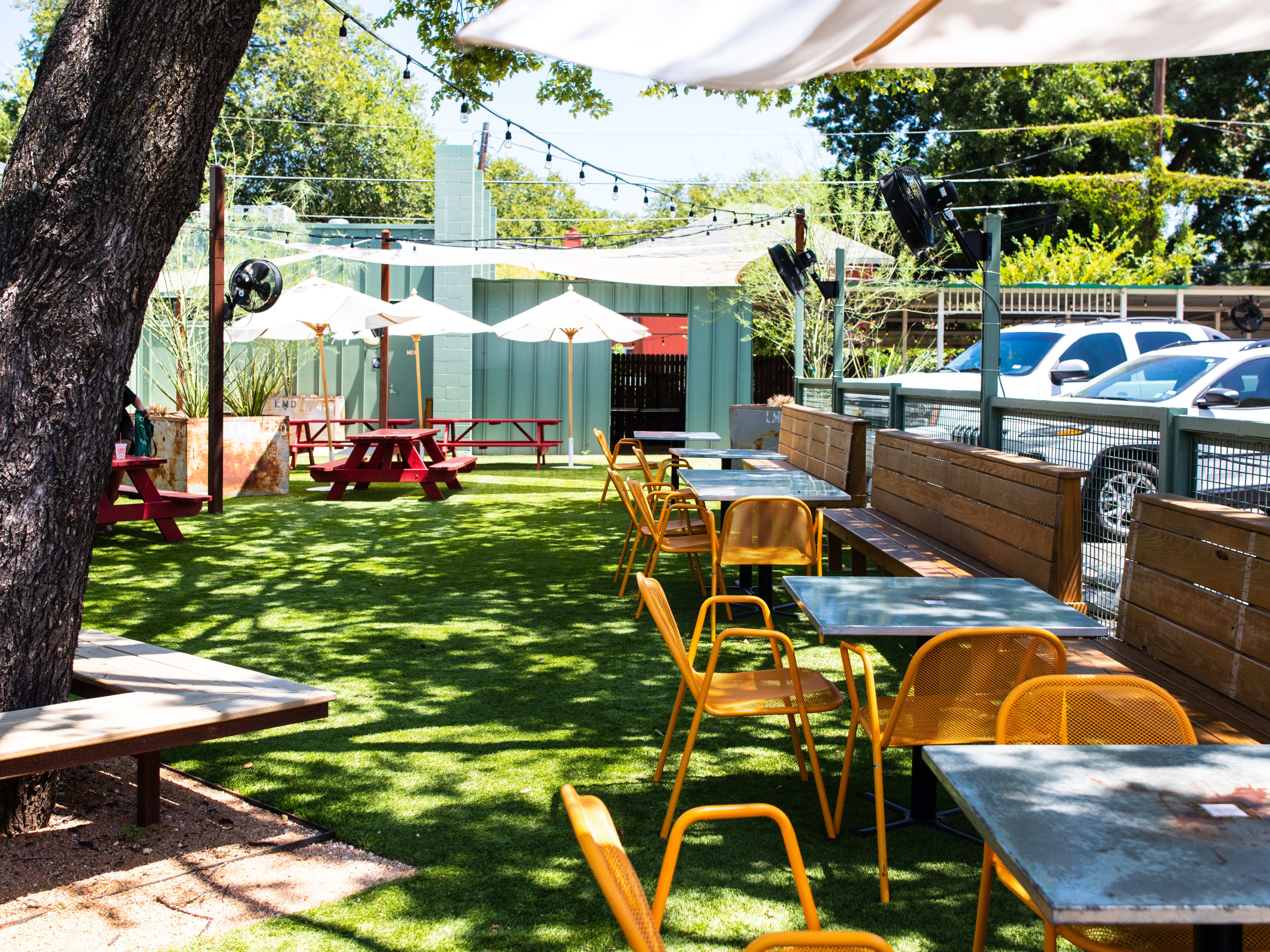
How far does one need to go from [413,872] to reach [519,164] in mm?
60695

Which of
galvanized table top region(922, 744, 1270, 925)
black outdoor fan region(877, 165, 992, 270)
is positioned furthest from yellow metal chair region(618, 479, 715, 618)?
galvanized table top region(922, 744, 1270, 925)

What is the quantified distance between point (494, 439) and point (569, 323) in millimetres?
4246

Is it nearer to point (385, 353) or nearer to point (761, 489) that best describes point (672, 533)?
point (761, 489)

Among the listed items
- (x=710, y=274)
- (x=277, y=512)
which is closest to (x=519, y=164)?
(x=710, y=274)

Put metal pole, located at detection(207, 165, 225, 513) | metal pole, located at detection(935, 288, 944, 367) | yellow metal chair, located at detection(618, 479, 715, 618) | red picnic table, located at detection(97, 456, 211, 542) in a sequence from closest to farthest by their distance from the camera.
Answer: yellow metal chair, located at detection(618, 479, 715, 618), red picnic table, located at detection(97, 456, 211, 542), metal pole, located at detection(207, 165, 225, 513), metal pole, located at detection(935, 288, 944, 367)

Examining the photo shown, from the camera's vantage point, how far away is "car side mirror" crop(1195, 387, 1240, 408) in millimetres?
8406

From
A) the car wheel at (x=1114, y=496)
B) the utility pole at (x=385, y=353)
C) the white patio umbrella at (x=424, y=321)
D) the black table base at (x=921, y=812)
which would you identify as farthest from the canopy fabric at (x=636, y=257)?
the black table base at (x=921, y=812)

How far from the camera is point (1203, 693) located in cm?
325

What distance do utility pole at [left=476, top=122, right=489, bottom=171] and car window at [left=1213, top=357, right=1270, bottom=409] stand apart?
1530 centimetres

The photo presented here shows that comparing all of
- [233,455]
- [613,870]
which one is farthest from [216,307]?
[613,870]

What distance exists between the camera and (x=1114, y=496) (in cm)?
491

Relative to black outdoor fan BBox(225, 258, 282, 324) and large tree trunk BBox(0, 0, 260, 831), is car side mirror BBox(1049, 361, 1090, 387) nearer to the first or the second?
black outdoor fan BBox(225, 258, 282, 324)

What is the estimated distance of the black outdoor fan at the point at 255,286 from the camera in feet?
39.6

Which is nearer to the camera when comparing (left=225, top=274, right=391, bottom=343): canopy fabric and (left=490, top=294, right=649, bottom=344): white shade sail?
(left=225, top=274, right=391, bottom=343): canopy fabric
